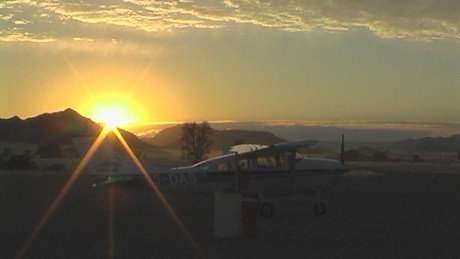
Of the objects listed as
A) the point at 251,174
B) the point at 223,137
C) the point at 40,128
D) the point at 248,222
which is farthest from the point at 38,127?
the point at 248,222

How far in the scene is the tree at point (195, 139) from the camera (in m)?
81.1

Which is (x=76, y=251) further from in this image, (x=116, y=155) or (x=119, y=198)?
(x=119, y=198)

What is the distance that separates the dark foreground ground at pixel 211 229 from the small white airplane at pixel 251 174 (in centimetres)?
85

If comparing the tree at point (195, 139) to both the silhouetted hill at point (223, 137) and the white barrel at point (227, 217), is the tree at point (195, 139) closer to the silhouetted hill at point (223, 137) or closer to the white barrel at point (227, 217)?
the silhouetted hill at point (223, 137)

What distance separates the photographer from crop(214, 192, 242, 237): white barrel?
16.5 metres

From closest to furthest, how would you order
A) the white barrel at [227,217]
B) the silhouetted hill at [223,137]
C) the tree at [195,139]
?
the white barrel at [227,217] < the tree at [195,139] < the silhouetted hill at [223,137]

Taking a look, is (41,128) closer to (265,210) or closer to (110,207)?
(110,207)

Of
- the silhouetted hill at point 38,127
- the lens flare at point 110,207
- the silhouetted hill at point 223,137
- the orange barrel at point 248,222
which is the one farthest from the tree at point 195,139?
the silhouetted hill at point 38,127

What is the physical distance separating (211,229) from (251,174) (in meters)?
4.39

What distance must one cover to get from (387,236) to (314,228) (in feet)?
7.49

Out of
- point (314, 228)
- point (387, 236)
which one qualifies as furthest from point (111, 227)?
point (387, 236)

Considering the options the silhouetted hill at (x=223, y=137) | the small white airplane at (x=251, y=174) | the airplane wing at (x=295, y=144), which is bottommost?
the silhouetted hill at (x=223, y=137)

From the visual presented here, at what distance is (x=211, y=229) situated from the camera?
18562mm

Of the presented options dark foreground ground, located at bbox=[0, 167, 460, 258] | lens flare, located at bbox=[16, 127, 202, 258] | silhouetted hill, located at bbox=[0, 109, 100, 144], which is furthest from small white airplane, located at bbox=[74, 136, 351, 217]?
silhouetted hill, located at bbox=[0, 109, 100, 144]
